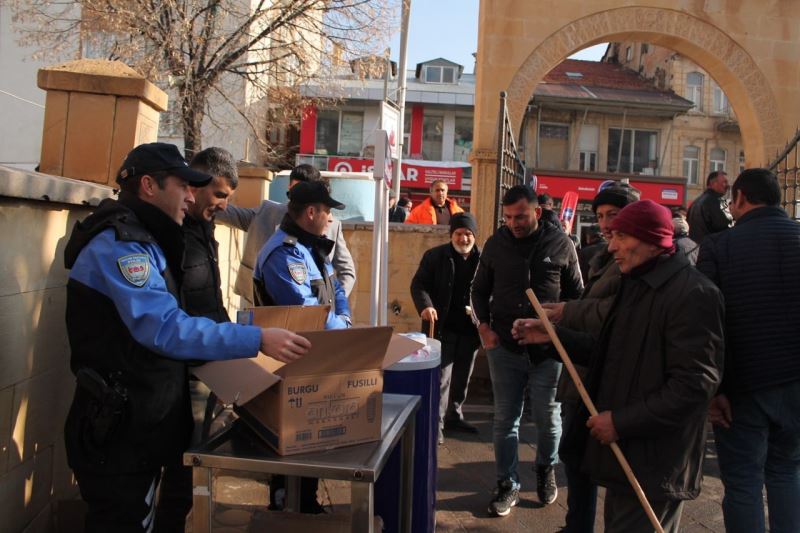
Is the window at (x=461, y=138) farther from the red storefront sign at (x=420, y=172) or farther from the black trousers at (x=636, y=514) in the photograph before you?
the black trousers at (x=636, y=514)

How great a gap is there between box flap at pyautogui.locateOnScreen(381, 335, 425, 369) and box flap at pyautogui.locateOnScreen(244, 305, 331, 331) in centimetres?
30

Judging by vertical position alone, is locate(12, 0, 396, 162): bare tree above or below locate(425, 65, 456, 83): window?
below

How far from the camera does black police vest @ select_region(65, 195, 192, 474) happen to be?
2230 mm

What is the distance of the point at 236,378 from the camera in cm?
235

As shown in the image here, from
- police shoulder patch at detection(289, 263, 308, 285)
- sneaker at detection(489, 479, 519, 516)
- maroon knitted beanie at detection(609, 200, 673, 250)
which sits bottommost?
sneaker at detection(489, 479, 519, 516)

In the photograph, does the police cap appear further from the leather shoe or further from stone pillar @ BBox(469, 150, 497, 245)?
stone pillar @ BBox(469, 150, 497, 245)

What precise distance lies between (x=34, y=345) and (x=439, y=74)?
103 feet

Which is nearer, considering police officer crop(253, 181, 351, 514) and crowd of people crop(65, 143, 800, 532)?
crowd of people crop(65, 143, 800, 532)

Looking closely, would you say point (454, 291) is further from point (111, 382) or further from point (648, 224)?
point (111, 382)

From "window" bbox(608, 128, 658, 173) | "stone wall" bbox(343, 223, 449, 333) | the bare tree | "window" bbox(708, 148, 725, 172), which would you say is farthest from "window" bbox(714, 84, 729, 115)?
"stone wall" bbox(343, 223, 449, 333)

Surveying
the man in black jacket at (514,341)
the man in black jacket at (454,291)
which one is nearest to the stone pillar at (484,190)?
the man in black jacket at (454,291)

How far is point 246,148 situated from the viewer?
18.9 m

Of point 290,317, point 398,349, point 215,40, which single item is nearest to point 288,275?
point 290,317

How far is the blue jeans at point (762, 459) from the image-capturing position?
10.1 ft
